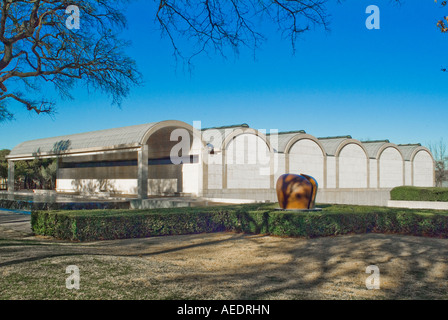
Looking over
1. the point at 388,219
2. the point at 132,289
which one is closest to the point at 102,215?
the point at 132,289

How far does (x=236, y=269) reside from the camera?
8031 mm

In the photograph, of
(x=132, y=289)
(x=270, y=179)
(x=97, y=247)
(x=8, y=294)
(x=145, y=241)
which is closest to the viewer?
(x=8, y=294)

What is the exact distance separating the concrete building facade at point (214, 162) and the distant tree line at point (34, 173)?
1.20 meters

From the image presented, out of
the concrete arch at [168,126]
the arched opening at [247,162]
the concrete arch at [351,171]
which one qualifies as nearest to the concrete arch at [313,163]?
the concrete arch at [351,171]

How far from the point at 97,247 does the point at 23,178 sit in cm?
3993

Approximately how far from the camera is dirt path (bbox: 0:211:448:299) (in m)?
6.06

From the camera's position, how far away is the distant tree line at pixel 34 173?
39.2 m

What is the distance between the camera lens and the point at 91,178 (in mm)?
36625

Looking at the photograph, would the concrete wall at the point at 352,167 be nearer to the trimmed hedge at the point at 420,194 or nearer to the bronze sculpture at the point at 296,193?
the trimmed hedge at the point at 420,194

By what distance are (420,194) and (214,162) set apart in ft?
47.1

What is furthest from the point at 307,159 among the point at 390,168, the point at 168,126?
the point at 390,168

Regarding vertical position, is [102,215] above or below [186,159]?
below

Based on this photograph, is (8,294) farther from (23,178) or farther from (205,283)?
(23,178)

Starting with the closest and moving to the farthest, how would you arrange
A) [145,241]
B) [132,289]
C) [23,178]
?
[132,289]
[145,241]
[23,178]
